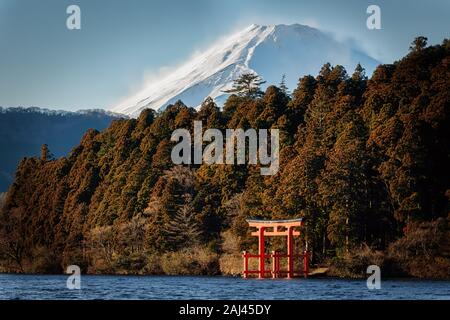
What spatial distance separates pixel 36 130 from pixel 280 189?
3709 inches

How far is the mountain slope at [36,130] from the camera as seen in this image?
13700 cm

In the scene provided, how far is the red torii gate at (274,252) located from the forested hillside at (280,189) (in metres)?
2.13

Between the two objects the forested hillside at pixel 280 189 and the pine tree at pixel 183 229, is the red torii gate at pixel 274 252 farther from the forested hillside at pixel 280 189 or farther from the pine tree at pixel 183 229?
the pine tree at pixel 183 229

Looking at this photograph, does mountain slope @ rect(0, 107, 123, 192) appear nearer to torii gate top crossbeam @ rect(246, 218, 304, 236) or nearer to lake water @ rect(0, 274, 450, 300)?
torii gate top crossbeam @ rect(246, 218, 304, 236)

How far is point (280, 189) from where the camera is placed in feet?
189

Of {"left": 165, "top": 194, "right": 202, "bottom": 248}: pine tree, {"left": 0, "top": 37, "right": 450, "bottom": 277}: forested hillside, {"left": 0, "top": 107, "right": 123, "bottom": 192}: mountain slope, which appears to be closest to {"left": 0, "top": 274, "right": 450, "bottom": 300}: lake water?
{"left": 0, "top": 37, "right": 450, "bottom": 277}: forested hillside

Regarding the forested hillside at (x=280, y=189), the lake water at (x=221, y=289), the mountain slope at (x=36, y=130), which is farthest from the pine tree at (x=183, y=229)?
the mountain slope at (x=36, y=130)

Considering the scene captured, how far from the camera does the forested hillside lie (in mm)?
55531

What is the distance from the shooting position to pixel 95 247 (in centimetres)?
6538

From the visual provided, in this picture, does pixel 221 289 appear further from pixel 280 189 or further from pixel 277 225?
pixel 280 189

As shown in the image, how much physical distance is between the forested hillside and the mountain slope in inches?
2357

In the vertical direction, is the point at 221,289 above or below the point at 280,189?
below

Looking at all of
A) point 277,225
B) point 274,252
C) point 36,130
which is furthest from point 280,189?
point 36,130

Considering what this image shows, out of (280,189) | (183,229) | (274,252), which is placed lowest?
(274,252)
